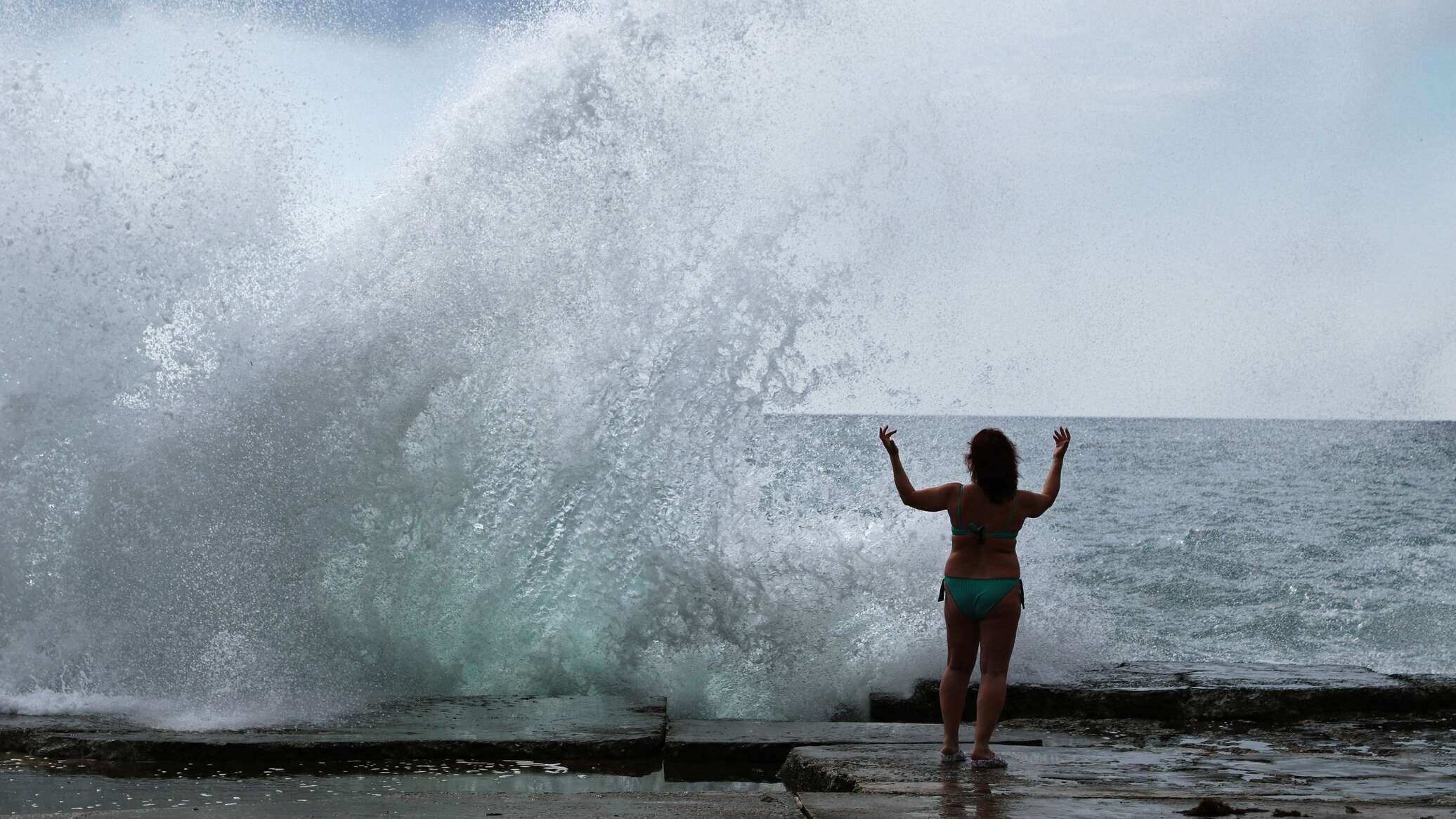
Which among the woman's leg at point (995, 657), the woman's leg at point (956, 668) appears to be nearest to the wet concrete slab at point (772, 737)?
the woman's leg at point (956, 668)

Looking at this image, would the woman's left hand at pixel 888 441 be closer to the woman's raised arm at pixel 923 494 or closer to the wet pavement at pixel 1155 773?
the woman's raised arm at pixel 923 494

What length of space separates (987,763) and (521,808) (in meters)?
1.74

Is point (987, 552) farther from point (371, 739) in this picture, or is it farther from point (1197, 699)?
point (371, 739)

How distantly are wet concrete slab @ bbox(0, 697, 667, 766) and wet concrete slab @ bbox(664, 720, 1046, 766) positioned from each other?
126 millimetres

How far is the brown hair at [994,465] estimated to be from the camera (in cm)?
456

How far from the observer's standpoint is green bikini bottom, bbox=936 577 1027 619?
15.1 ft

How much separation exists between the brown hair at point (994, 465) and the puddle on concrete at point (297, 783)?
138 centimetres

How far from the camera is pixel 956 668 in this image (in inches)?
185

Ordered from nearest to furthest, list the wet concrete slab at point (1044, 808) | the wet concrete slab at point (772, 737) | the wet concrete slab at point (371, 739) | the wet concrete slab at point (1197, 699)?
1. the wet concrete slab at point (1044, 808)
2. the wet concrete slab at point (371, 739)
3. the wet concrete slab at point (772, 737)
4. the wet concrete slab at point (1197, 699)

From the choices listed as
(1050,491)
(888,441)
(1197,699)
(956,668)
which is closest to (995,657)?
(956,668)

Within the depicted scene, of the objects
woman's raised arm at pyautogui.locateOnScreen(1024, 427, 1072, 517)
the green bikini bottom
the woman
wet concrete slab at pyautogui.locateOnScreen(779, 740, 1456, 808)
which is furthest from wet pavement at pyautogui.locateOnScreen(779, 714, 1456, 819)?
woman's raised arm at pyautogui.locateOnScreen(1024, 427, 1072, 517)

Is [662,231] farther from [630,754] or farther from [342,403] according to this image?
[630,754]

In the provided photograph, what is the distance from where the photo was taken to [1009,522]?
15.1ft

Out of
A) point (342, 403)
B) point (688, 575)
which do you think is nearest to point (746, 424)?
point (688, 575)
